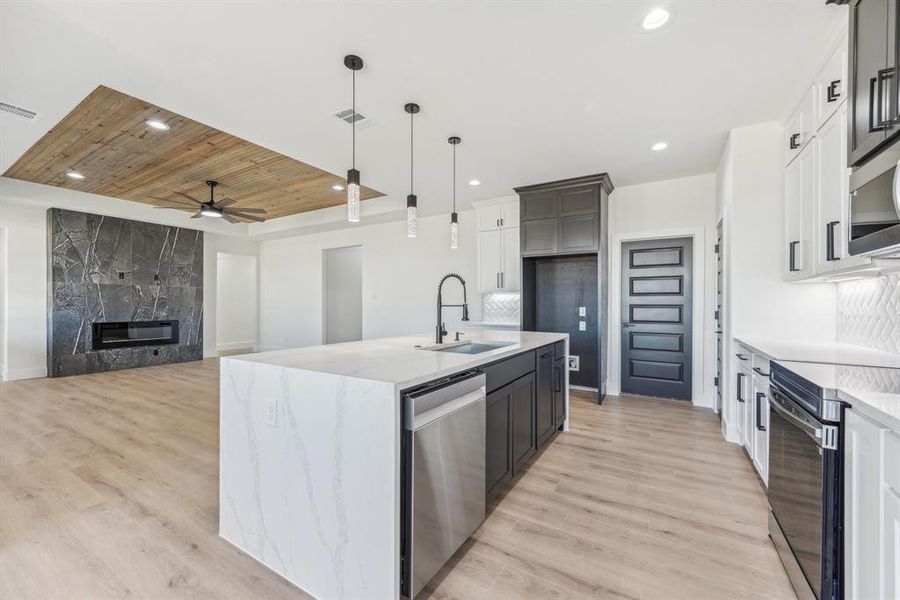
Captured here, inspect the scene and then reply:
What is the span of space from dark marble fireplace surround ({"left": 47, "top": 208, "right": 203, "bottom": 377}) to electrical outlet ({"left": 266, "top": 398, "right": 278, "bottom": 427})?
6735 millimetres

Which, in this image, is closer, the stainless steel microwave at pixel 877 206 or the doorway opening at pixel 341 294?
the stainless steel microwave at pixel 877 206

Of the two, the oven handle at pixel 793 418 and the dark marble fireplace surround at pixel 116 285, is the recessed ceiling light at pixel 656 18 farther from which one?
the dark marble fireplace surround at pixel 116 285

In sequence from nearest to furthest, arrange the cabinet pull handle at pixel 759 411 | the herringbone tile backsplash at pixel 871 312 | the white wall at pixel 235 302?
the herringbone tile backsplash at pixel 871 312, the cabinet pull handle at pixel 759 411, the white wall at pixel 235 302

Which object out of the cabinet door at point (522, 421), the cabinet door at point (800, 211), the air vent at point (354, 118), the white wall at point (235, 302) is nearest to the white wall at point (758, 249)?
the cabinet door at point (800, 211)

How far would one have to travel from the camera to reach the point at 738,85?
8.66 feet

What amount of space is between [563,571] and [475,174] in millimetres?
3883

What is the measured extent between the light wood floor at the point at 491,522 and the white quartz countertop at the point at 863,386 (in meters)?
0.95

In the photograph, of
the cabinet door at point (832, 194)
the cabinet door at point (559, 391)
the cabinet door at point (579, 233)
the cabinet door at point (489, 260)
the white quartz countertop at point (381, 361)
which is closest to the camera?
the white quartz countertop at point (381, 361)

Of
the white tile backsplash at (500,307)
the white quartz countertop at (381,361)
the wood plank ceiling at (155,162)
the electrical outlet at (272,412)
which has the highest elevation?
the wood plank ceiling at (155,162)

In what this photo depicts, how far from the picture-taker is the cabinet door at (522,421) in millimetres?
2465

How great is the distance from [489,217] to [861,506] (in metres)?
4.84

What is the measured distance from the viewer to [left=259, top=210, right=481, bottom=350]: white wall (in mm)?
6398

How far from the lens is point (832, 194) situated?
224 centimetres

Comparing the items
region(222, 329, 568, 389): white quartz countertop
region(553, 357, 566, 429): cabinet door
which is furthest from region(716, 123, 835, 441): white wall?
region(222, 329, 568, 389): white quartz countertop
